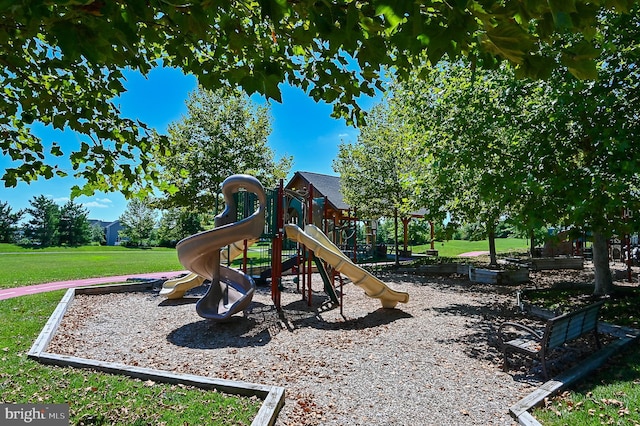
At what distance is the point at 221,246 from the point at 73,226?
5516cm

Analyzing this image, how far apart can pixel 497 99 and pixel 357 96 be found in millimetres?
7186

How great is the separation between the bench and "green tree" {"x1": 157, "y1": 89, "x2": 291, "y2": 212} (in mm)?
14837

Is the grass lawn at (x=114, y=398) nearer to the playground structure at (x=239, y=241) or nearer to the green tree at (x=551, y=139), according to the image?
the playground structure at (x=239, y=241)

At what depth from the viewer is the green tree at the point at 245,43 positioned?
6.69 ft

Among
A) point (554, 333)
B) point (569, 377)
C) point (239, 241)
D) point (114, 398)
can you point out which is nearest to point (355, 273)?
point (239, 241)

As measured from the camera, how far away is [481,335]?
25.8 ft

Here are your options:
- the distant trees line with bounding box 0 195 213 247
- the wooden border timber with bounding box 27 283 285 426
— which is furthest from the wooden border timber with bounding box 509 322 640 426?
the distant trees line with bounding box 0 195 213 247

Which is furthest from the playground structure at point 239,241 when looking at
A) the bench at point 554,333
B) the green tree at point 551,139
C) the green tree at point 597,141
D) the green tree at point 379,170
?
the green tree at point 379,170

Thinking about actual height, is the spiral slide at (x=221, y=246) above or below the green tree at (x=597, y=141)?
below

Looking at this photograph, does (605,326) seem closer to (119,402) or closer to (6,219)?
(119,402)

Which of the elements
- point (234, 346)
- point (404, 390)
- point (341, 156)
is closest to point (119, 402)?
point (234, 346)

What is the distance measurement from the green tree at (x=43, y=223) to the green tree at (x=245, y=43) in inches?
2272

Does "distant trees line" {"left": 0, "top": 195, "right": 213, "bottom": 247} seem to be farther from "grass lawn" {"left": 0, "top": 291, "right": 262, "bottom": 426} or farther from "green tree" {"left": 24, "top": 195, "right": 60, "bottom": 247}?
"grass lawn" {"left": 0, "top": 291, "right": 262, "bottom": 426}

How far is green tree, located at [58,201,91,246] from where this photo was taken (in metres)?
53.7
